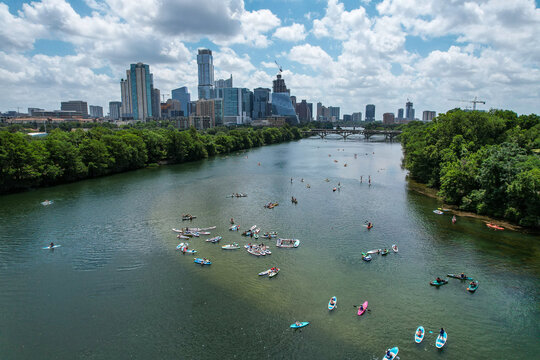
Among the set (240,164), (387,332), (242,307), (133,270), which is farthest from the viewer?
(240,164)

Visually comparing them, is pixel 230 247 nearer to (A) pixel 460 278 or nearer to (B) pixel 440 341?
(B) pixel 440 341

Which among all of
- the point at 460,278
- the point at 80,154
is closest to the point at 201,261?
the point at 460,278

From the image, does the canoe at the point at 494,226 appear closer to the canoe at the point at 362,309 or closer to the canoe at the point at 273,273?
the canoe at the point at 362,309

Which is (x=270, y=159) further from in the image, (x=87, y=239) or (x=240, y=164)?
(x=87, y=239)

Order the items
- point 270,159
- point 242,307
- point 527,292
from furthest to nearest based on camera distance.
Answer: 1. point 270,159
2. point 527,292
3. point 242,307

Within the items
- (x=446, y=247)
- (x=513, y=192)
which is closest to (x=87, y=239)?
(x=446, y=247)

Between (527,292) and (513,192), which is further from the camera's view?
(513,192)

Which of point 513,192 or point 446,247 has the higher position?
point 513,192
